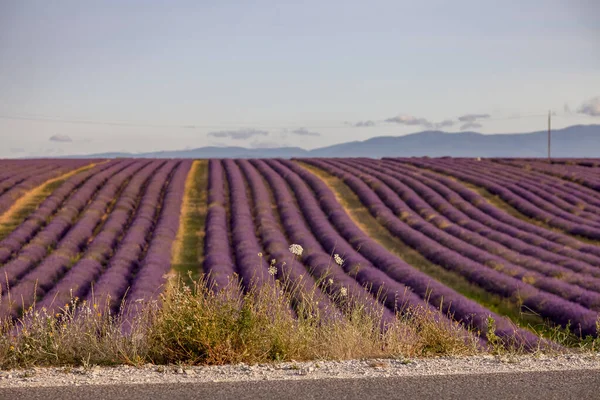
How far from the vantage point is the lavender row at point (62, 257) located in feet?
47.8

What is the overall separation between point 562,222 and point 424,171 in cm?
1641

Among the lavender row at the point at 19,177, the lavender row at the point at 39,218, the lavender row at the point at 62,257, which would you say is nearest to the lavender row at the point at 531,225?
the lavender row at the point at 62,257

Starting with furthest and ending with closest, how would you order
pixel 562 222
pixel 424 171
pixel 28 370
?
pixel 424 171 < pixel 562 222 < pixel 28 370

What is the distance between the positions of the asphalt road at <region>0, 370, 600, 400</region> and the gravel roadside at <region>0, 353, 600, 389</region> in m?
0.13

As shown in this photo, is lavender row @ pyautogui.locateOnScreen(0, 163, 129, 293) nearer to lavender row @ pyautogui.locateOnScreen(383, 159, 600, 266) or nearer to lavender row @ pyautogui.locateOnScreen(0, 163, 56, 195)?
lavender row @ pyautogui.locateOnScreen(0, 163, 56, 195)

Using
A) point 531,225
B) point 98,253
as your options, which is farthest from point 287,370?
point 531,225

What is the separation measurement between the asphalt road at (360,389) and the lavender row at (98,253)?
12.4 ft

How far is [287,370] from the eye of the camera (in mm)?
5316

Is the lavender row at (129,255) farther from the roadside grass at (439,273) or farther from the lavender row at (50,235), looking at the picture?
the roadside grass at (439,273)

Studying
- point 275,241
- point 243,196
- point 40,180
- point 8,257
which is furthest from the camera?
point 40,180

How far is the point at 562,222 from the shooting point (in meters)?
27.6

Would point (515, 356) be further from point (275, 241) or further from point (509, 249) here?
point (509, 249)

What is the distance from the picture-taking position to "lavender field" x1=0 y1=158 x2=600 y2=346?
15.0 metres

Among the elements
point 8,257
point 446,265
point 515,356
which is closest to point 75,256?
point 8,257
